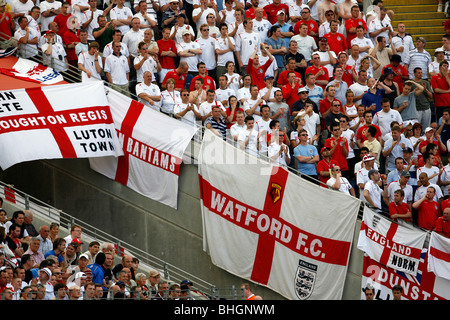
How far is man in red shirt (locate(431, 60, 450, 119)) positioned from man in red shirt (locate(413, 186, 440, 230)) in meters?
4.07

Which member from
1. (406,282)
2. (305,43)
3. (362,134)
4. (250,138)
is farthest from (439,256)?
(305,43)

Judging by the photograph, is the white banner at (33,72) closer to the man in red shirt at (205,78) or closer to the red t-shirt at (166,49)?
the red t-shirt at (166,49)

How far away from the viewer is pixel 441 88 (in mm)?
25016

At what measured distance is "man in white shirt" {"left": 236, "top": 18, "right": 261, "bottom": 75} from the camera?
2512cm

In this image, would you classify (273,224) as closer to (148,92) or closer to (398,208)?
(398,208)

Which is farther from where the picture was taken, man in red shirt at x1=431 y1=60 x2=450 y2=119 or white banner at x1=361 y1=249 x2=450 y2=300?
man in red shirt at x1=431 y1=60 x2=450 y2=119

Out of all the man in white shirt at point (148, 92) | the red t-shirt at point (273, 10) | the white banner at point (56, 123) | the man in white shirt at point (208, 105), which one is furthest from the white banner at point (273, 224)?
the red t-shirt at point (273, 10)

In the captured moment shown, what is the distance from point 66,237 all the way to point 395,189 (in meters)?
6.65

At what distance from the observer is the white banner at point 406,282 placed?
20.6 metres

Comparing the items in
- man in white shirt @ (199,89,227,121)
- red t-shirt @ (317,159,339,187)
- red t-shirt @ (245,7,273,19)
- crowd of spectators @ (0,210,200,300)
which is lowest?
crowd of spectators @ (0,210,200,300)

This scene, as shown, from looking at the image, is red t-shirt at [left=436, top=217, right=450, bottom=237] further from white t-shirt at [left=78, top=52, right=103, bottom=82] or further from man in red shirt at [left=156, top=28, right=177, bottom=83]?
white t-shirt at [left=78, top=52, right=103, bottom=82]

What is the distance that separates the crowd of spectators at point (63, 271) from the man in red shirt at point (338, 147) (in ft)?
15.8

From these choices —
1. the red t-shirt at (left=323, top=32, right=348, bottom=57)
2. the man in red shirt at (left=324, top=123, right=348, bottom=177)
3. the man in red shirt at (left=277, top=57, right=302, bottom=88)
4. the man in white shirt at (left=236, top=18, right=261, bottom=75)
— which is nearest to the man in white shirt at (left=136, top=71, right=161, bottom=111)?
the man in white shirt at (left=236, top=18, right=261, bottom=75)
